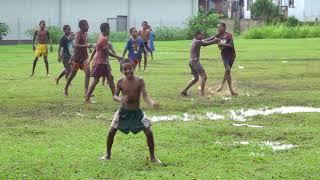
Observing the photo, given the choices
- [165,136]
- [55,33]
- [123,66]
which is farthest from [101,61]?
[55,33]

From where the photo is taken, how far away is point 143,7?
50125 millimetres

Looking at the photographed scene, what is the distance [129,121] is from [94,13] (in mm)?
40700

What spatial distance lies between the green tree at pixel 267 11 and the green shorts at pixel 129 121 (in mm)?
50769

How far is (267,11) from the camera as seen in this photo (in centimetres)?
5884

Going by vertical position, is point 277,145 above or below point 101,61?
below

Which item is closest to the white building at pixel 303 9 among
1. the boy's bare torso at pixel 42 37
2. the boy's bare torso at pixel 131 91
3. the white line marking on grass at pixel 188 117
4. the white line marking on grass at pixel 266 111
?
the boy's bare torso at pixel 42 37

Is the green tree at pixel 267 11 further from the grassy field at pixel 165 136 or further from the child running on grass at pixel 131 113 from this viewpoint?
the child running on grass at pixel 131 113

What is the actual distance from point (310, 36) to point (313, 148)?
38.3 metres

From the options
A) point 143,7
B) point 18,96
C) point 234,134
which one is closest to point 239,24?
point 143,7

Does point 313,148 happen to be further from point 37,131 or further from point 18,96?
point 18,96

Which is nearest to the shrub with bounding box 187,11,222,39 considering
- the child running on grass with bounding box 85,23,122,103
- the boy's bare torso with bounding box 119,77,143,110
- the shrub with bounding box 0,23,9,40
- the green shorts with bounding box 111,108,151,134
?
the shrub with bounding box 0,23,9,40

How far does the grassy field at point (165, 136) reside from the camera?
26.4 ft

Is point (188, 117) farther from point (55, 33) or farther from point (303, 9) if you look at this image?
point (303, 9)

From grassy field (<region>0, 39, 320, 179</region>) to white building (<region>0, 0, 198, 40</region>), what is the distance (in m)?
28.6
